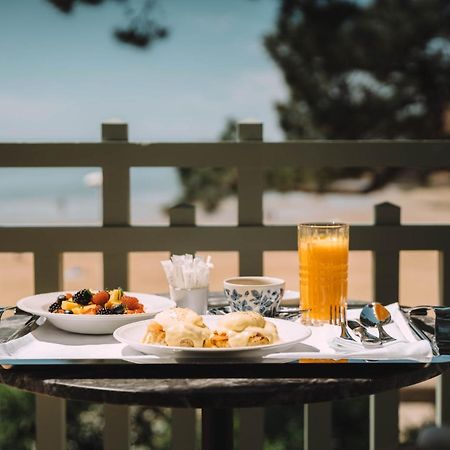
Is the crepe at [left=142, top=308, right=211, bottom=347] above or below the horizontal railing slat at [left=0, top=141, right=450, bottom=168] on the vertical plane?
below

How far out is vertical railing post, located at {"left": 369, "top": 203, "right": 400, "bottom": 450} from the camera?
2023 mm

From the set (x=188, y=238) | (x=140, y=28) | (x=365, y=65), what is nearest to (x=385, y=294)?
(x=188, y=238)

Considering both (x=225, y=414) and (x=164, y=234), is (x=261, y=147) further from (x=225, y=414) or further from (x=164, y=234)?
(x=225, y=414)

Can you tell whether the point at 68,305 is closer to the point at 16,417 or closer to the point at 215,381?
the point at 215,381

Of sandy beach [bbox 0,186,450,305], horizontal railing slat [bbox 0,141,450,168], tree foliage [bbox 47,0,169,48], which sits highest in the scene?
tree foliage [bbox 47,0,169,48]

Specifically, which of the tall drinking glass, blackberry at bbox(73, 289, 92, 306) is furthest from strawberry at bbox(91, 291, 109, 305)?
the tall drinking glass

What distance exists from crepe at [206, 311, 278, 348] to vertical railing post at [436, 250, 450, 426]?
113 cm

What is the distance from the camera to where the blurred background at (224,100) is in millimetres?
9539

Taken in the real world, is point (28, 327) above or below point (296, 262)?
above

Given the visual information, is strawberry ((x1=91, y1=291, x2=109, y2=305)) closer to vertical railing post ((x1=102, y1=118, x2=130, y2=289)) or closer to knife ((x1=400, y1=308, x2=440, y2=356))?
knife ((x1=400, y1=308, x2=440, y2=356))

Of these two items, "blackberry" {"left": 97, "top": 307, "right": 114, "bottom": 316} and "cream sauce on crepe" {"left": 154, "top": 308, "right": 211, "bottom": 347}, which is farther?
"blackberry" {"left": 97, "top": 307, "right": 114, "bottom": 316}

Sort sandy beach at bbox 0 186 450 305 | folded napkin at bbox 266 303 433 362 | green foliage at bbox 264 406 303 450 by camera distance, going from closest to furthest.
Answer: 1. folded napkin at bbox 266 303 433 362
2. green foliage at bbox 264 406 303 450
3. sandy beach at bbox 0 186 450 305

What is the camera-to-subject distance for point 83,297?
125 centimetres

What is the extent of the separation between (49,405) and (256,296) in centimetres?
100
